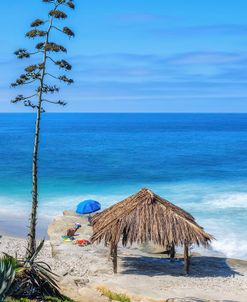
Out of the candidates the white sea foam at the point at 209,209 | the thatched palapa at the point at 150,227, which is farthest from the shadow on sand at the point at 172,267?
the white sea foam at the point at 209,209

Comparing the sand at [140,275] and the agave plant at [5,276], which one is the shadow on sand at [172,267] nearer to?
the sand at [140,275]

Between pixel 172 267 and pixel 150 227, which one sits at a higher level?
pixel 150 227

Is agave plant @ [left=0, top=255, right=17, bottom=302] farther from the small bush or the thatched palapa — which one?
the thatched palapa

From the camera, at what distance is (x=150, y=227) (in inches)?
686

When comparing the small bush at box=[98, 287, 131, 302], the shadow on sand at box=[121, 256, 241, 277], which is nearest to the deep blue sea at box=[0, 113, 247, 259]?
the shadow on sand at box=[121, 256, 241, 277]

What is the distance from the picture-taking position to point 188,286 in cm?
1669

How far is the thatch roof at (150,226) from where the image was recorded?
56.6 feet

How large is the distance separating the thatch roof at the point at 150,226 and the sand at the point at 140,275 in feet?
4.08

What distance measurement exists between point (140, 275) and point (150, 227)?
68.3 inches

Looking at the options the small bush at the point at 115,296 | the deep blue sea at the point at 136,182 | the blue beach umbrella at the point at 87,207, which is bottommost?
the small bush at the point at 115,296

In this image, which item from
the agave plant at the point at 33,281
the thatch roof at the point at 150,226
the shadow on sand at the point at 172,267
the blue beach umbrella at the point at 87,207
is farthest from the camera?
the blue beach umbrella at the point at 87,207

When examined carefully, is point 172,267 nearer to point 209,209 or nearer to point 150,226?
point 150,226

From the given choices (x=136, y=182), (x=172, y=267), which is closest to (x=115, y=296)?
(x=172, y=267)

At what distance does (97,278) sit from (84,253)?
3.14 meters
